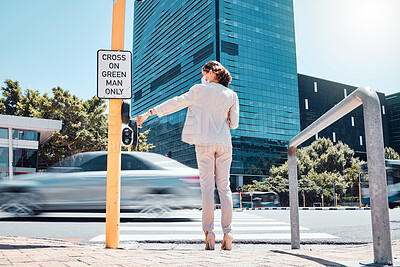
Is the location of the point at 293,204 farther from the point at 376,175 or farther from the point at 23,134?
the point at 23,134

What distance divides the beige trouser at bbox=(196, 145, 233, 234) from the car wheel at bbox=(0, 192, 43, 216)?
5474 mm

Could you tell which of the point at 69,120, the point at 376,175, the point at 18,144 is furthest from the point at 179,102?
the point at 18,144

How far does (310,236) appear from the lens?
516cm

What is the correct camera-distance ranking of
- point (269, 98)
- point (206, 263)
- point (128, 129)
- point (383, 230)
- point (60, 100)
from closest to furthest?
1. point (383, 230)
2. point (206, 263)
3. point (128, 129)
4. point (60, 100)
5. point (269, 98)

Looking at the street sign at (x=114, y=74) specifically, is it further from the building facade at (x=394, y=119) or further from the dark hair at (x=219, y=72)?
the building facade at (x=394, y=119)

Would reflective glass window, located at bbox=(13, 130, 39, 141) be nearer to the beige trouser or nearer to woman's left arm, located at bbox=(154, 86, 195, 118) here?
woman's left arm, located at bbox=(154, 86, 195, 118)

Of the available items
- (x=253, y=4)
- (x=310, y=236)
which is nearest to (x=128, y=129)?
(x=310, y=236)

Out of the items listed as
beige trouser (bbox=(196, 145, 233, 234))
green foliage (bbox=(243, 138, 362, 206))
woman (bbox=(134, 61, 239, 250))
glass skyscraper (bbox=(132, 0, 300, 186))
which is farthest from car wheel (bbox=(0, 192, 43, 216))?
glass skyscraper (bbox=(132, 0, 300, 186))

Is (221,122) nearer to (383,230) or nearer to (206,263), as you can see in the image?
(206,263)

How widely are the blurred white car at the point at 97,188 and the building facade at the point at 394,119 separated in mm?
109597

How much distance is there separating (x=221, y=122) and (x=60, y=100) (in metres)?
24.4

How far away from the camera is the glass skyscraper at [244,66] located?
78.8m

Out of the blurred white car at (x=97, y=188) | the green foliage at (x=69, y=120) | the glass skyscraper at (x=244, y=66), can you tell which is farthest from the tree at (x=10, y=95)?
the glass skyscraper at (x=244, y=66)

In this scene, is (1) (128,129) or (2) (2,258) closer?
(2) (2,258)
